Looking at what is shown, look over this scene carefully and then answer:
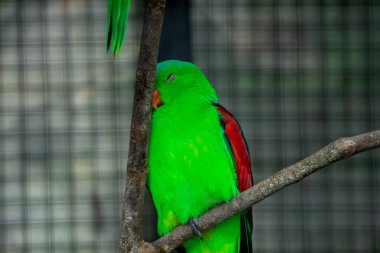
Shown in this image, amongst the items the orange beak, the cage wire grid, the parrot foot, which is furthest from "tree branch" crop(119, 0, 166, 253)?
the cage wire grid

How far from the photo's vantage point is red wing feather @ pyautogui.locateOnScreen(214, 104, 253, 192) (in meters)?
1.22

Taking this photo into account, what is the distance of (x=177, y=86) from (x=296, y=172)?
32 centimetres

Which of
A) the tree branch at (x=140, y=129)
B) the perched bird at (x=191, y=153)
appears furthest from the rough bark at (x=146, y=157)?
the perched bird at (x=191, y=153)

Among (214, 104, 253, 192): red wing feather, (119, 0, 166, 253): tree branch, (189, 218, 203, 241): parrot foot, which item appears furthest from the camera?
(214, 104, 253, 192): red wing feather

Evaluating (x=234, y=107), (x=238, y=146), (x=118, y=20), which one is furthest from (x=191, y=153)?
(x=234, y=107)

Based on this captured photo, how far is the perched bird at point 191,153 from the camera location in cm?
118

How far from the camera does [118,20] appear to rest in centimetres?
95

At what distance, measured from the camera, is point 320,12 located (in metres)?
2.06

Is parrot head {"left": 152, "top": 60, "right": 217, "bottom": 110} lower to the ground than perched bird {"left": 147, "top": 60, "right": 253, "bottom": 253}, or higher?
higher

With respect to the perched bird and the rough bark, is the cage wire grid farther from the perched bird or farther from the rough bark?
the rough bark

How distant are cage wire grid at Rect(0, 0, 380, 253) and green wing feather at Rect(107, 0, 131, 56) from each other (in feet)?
3.63

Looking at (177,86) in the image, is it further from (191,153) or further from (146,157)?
(146,157)

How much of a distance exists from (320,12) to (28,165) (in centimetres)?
96

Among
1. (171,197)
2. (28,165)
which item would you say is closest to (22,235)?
(28,165)
